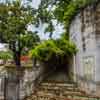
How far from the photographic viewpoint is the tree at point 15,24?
79.4 ft

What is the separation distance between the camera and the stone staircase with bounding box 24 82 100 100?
395 inches

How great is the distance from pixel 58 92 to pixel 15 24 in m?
14.5

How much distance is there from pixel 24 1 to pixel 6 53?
6844mm

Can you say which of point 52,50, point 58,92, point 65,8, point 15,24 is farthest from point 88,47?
point 15,24

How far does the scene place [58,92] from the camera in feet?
35.0

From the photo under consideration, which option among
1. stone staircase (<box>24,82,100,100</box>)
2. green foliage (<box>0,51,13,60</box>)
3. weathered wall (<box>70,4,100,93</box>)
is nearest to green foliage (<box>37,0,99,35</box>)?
weathered wall (<box>70,4,100,93</box>)

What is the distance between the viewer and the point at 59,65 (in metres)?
15.3

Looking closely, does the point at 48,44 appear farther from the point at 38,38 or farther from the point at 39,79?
the point at 38,38

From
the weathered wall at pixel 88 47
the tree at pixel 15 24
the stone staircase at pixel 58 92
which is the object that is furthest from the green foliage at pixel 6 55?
the weathered wall at pixel 88 47

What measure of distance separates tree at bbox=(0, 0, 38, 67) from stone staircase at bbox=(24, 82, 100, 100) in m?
12.5

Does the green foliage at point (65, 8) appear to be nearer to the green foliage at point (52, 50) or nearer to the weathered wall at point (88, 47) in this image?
the weathered wall at point (88, 47)

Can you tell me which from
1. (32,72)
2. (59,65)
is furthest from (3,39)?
(32,72)

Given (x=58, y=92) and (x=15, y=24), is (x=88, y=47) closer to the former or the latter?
(x=58, y=92)

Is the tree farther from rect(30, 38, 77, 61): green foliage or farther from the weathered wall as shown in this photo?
the weathered wall
